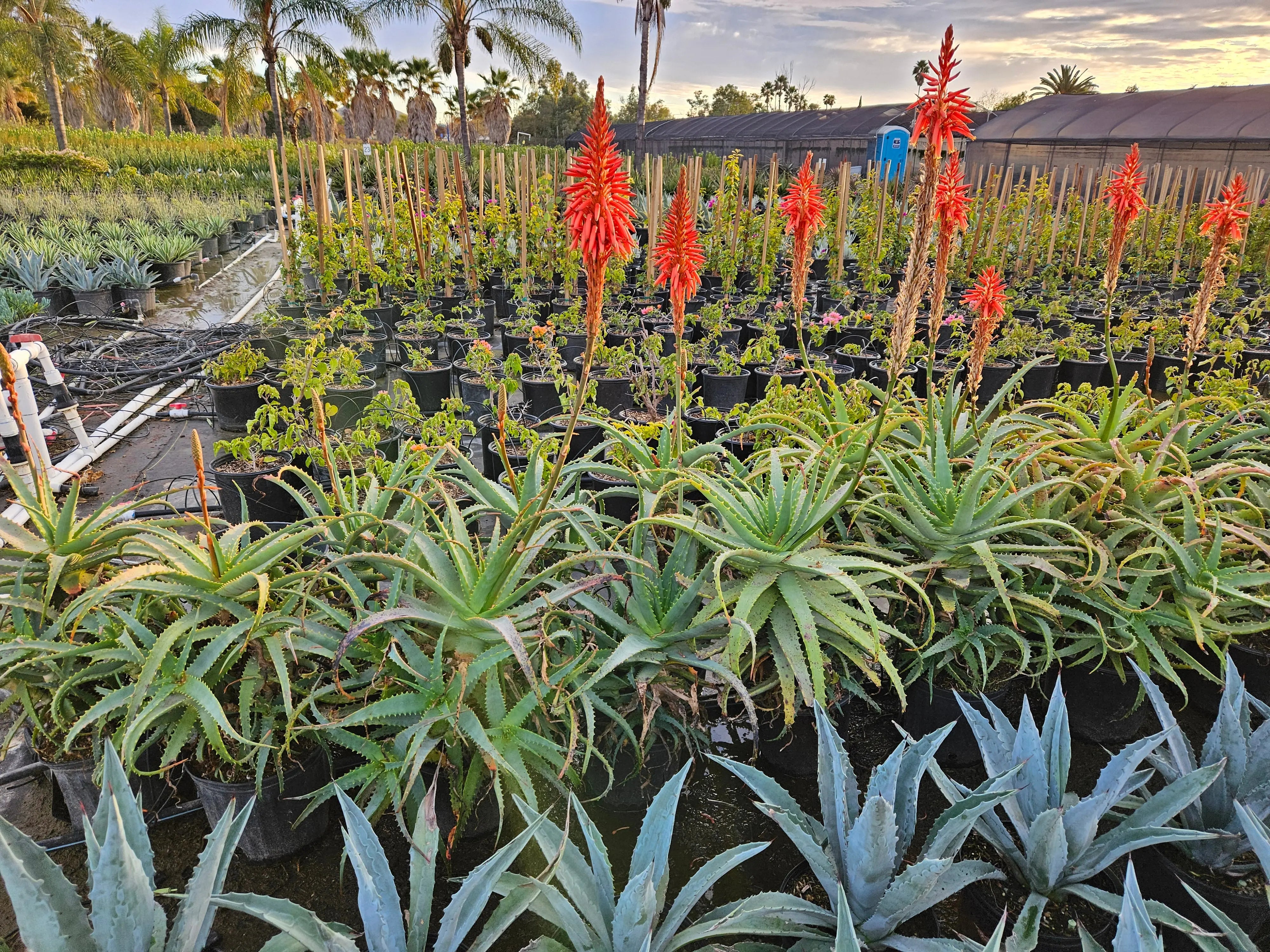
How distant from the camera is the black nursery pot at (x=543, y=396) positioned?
16.8 ft

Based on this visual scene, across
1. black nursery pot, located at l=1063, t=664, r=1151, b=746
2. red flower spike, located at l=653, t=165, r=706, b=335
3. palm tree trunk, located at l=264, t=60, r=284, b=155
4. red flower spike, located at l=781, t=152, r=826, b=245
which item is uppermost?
palm tree trunk, located at l=264, t=60, r=284, b=155

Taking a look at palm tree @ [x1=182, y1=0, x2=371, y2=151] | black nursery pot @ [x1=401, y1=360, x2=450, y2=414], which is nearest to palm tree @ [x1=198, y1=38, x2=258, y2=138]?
palm tree @ [x1=182, y1=0, x2=371, y2=151]

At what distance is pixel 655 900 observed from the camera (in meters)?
1.39

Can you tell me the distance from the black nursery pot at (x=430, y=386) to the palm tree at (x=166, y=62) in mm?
21122

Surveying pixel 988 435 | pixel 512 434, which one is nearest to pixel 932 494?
pixel 988 435

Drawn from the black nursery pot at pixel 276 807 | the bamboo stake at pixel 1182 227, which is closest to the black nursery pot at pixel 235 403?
the black nursery pot at pixel 276 807

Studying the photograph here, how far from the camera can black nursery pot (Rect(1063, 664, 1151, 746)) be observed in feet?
8.63

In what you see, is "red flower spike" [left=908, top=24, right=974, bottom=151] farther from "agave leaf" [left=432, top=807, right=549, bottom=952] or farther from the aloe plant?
"agave leaf" [left=432, top=807, right=549, bottom=952]

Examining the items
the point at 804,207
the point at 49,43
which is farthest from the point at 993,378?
the point at 49,43

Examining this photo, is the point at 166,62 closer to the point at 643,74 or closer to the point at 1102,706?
the point at 643,74

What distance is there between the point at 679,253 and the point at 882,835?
5.45ft

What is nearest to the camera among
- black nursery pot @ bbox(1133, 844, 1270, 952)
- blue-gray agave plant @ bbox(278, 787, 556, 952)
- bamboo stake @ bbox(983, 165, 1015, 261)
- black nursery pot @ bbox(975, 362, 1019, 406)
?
blue-gray agave plant @ bbox(278, 787, 556, 952)

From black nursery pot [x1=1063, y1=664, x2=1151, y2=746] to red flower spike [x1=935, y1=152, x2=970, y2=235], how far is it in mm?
1619

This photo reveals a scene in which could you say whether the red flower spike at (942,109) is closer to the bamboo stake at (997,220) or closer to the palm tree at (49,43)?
the bamboo stake at (997,220)
